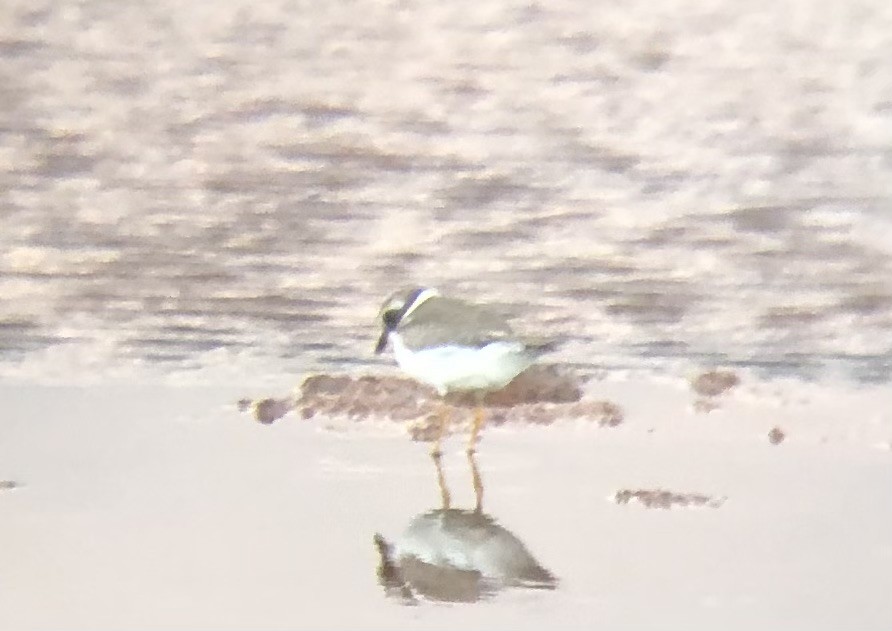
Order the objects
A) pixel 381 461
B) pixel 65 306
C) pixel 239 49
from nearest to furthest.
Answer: pixel 381 461, pixel 65 306, pixel 239 49

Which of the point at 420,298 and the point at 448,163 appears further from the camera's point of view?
the point at 448,163

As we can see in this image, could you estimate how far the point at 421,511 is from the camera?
1.02 metres

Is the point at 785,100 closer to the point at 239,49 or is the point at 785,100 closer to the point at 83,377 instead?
the point at 239,49

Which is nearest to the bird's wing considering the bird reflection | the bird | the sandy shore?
the bird

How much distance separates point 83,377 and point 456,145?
26.0 inches

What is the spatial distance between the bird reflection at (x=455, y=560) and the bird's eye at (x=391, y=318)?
0.29 meters

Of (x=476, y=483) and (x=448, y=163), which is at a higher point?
(x=448, y=163)

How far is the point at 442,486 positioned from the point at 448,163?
2.34 ft

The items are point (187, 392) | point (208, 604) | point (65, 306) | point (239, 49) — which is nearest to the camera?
point (208, 604)

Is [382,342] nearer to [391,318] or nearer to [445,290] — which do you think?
[391,318]

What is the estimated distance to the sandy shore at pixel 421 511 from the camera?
0.87 meters

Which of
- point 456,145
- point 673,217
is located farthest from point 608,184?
point 456,145

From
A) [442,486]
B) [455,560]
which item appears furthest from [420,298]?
[455,560]

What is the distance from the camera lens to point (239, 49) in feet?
5.64
